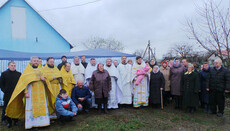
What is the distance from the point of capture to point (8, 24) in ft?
35.7

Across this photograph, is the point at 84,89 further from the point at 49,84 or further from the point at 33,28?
the point at 33,28

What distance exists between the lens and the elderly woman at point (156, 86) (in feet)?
17.8

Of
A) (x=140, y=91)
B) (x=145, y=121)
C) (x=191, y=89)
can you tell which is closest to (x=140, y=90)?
(x=140, y=91)

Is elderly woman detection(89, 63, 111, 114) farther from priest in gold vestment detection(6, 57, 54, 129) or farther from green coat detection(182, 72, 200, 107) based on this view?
green coat detection(182, 72, 200, 107)

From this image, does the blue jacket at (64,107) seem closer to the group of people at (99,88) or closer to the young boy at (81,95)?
the group of people at (99,88)

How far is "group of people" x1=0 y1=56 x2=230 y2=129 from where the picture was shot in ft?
12.3

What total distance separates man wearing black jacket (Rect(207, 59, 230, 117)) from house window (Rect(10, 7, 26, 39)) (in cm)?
1224

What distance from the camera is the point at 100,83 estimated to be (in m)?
4.83

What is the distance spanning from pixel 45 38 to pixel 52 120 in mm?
9894

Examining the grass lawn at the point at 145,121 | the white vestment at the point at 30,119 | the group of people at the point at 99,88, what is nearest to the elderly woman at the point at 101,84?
the group of people at the point at 99,88

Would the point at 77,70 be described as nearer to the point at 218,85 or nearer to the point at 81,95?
the point at 81,95

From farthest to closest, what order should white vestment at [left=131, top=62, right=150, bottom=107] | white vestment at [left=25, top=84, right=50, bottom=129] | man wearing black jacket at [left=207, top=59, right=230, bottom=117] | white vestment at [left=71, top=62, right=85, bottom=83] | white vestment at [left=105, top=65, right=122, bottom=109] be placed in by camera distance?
1. white vestment at [left=131, top=62, right=150, bottom=107]
2. white vestment at [left=71, top=62, right=85, bottom=83]
3. white vestment at [left=105, top=65, right=122, bottom=109]
4. man wearing black jacket at [left=207, top=59, right=230, bottom=117]
5. white vestment at [left=25, top=84, right=50, bottom=129]

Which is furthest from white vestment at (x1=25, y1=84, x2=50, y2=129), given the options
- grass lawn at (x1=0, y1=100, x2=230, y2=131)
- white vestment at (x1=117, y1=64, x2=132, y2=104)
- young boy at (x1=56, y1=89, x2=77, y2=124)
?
white vestment at (x1=117, y1=64, x2=132, y2=104)

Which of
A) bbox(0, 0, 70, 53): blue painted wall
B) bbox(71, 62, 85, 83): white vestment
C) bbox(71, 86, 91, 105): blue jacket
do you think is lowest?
bbox(71, 86, 91, 105): blue jacket
